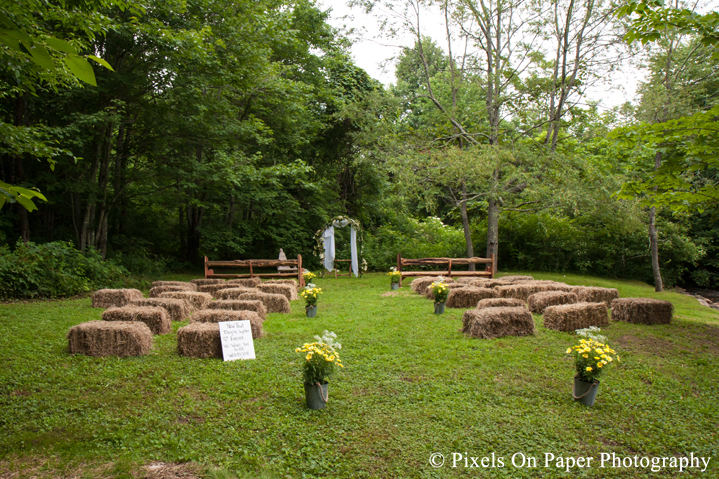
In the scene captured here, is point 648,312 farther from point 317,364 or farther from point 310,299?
point 317,364

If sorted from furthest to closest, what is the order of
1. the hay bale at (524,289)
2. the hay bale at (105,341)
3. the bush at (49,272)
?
1. the hay bale at (524,289)
2. the bush at (49,272)
3. the hay bale at (105,341)

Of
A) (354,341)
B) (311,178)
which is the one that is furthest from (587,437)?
(311,178)

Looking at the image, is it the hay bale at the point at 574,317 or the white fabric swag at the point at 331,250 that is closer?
the hay bale at the point at 574,317

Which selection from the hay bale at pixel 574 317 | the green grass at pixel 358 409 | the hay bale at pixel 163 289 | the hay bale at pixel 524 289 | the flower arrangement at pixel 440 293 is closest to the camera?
the green grass at pixel 358 409

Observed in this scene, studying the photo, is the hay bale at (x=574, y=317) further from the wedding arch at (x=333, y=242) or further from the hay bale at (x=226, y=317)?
the wedding arch at (x=333, y=242)

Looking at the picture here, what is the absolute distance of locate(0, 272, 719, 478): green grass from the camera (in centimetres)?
326

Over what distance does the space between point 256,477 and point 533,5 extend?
17.8 meters

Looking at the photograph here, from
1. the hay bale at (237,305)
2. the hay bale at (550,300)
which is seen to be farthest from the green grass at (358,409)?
the hay bale at (550,300)

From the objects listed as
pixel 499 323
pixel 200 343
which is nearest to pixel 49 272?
pixel 200 343

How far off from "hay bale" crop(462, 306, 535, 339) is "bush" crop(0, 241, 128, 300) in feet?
30.9

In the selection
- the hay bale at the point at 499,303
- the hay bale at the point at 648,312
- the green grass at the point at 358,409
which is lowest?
the green grass at the point at 358,409

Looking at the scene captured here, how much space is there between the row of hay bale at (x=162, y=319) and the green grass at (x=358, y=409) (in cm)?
22

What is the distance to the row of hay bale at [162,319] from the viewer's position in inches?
220

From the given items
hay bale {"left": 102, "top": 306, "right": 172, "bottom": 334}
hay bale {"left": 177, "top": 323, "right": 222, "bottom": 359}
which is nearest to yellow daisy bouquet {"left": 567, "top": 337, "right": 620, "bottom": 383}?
hay bale {"left": 177, "top": 323, "right": 222, "bottom": 359}
